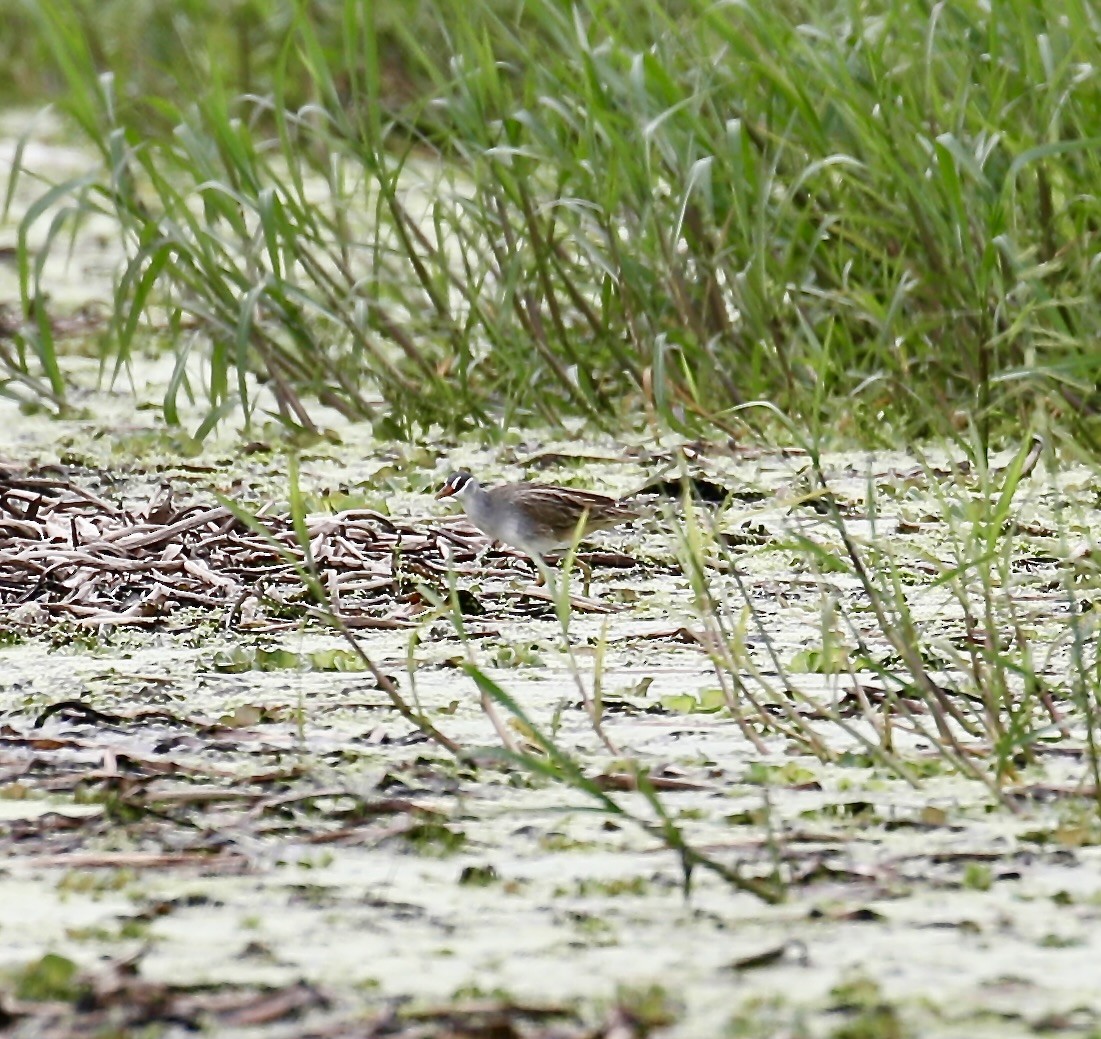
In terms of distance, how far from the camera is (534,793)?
7.36ft

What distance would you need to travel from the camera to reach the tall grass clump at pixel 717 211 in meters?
4.05

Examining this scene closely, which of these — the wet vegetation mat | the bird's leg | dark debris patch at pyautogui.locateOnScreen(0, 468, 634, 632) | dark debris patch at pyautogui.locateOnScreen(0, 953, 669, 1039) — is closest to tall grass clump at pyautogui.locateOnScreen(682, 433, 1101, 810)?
the wet vegetation mat

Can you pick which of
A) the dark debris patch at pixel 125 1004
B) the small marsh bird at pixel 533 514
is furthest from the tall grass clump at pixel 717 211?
the dark debris patch at pixel 125 1004

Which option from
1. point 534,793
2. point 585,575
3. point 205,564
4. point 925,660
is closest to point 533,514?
point 585,575

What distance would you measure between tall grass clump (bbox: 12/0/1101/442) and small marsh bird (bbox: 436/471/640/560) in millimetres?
513

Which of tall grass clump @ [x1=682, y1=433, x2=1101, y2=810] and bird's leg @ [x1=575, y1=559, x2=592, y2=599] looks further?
bird's leg @ [x1=575, y1=559, x2=592, y2=599]

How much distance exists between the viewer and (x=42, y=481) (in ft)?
12.8

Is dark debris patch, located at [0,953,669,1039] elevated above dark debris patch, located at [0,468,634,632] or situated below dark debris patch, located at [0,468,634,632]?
below

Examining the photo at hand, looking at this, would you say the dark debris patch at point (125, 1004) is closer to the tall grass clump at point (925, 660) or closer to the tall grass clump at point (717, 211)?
the tall grass clump at point (925, 660)

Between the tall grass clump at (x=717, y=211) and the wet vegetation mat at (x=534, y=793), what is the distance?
73 cm

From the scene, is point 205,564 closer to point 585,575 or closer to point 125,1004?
point 585,575

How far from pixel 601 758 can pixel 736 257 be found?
237cm

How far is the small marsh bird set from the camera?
133 inches

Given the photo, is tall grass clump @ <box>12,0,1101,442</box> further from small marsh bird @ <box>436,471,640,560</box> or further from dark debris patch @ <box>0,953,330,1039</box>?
dark debris patch @ <box>0,953,330,1039</box>
